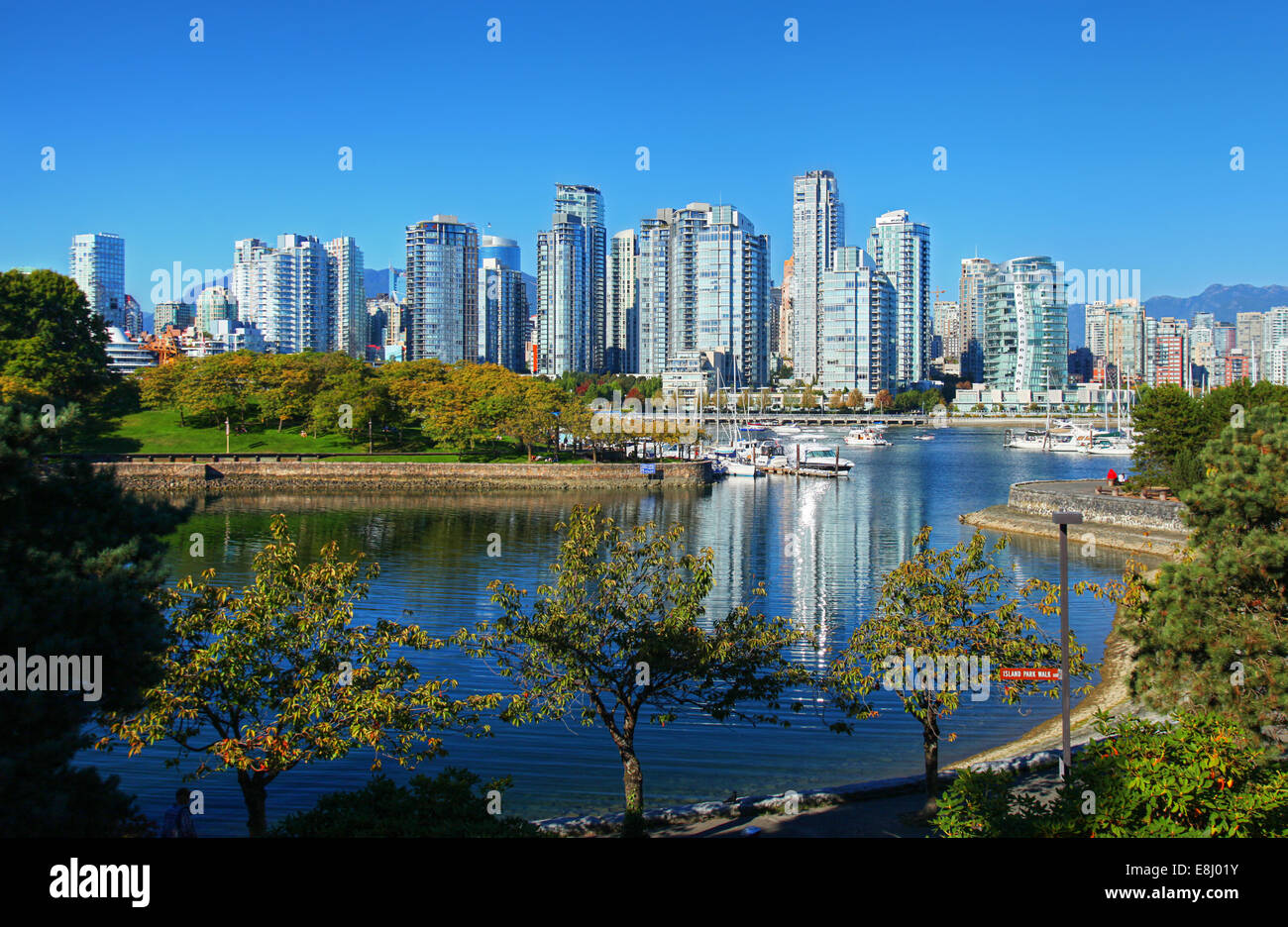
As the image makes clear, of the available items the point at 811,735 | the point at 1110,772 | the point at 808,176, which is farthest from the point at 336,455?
the point at 808,176

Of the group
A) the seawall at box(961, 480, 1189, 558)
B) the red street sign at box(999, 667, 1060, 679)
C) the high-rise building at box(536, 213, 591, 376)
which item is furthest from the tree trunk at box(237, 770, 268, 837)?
the high-rise building at box(536, 213, 591, 376)

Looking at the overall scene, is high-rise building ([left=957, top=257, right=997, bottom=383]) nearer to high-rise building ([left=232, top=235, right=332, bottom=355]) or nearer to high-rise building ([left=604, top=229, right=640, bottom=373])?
high-rise building ([left=604, top=229, right=640, bottom=373])

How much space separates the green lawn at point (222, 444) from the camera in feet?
167

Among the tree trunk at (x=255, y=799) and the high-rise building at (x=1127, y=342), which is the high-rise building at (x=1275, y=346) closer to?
the high-rise building at (x=1127, y=342)

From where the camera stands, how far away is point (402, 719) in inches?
323

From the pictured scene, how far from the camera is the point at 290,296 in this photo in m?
154

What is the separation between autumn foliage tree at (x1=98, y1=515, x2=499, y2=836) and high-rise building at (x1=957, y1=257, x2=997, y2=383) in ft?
501

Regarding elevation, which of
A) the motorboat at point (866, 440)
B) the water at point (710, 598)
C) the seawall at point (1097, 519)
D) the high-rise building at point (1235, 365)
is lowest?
the water at point (710, 598)

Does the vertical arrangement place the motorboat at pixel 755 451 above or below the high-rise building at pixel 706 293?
below

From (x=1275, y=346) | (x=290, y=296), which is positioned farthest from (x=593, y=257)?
(x=1275, y=346)

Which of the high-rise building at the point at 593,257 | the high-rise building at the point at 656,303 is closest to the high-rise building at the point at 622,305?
the high-rise building at the point at 593,257

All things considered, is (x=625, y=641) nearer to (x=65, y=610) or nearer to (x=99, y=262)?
(x=65, y=610)

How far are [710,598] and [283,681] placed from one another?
14585 millimetres

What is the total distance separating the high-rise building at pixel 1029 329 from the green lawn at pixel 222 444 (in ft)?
354
